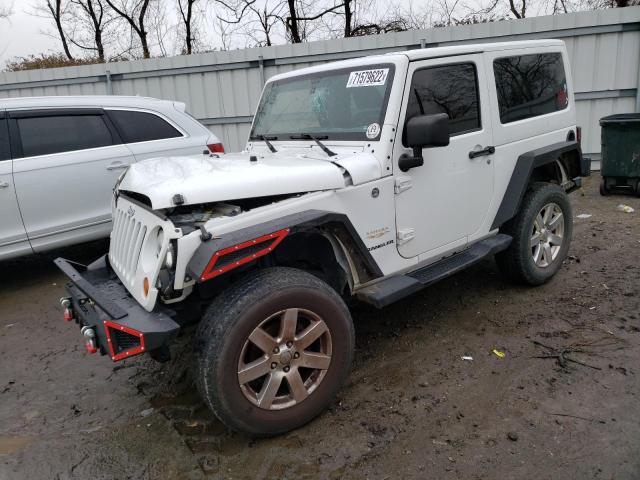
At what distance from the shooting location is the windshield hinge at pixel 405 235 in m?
3.29

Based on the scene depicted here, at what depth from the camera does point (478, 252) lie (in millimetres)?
3828

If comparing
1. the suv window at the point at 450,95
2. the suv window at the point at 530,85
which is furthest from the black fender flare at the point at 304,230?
the suv window at the point at 530,85

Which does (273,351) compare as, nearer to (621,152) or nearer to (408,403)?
(408,403)

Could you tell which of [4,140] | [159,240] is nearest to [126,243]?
[159,240]

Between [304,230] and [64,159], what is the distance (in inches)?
136

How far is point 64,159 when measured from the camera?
507 centimetres

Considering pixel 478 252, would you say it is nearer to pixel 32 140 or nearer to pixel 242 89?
pixel 32 140

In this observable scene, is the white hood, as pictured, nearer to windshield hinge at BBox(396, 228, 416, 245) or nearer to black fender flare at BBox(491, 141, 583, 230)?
windshield hinge at BBox(396, 228, 416, 245)

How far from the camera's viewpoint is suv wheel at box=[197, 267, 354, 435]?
2486 millimetres

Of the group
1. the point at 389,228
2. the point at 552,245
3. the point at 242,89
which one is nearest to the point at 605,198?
the point at 552,245

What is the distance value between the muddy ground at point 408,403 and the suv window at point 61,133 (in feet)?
5.61

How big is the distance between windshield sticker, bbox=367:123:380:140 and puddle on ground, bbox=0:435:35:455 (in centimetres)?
267

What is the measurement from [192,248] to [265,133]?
190cm

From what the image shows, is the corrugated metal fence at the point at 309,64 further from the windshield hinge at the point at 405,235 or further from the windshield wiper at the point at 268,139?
the windshield hinge at the point at 405,235
